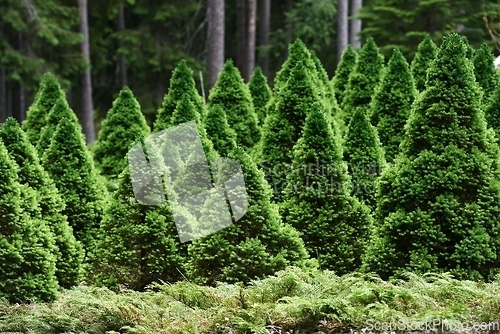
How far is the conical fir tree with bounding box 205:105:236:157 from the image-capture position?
10.5m

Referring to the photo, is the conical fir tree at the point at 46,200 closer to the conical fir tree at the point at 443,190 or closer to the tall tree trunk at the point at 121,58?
the conical fir tree at the point at 443,190

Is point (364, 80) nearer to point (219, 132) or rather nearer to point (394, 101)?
point (394, 101)

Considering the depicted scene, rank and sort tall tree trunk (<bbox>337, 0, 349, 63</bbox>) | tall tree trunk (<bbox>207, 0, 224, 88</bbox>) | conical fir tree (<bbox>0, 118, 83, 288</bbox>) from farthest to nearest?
tall tree trunk (<bbox>337, 0, 349, 63</bbox>)
tall tree trunk (<bbox>207, 0, 224, 88</bbox>)
conical fir tree (<bbox>0, 118, 83, 288</bbox>)

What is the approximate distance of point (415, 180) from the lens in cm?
752

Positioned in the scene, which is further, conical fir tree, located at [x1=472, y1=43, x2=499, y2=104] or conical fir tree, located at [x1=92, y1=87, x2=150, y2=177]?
conical fir tree, located at [x1=92, y1=87, x2=150, y2=177]

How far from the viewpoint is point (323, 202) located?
8539 millimetres

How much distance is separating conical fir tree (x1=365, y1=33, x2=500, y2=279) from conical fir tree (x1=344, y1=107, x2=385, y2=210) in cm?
169

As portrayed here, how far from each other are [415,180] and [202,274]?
2355mm

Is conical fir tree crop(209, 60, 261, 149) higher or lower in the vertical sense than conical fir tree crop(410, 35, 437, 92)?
lower

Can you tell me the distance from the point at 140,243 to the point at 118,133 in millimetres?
4848

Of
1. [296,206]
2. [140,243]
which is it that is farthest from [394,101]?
[140,243]

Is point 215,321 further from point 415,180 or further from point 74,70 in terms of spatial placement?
point 74,70

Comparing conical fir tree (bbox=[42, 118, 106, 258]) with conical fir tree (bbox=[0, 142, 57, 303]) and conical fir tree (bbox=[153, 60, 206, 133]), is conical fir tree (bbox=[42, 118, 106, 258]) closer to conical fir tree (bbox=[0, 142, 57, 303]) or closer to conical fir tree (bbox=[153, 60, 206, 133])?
conical fir tree (bbox=[0, 142, 57, 303])

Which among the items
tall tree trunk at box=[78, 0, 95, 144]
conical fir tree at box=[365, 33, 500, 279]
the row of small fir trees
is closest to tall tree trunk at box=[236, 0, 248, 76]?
tall tree trunk at box=[78, 0, 95, 144]
